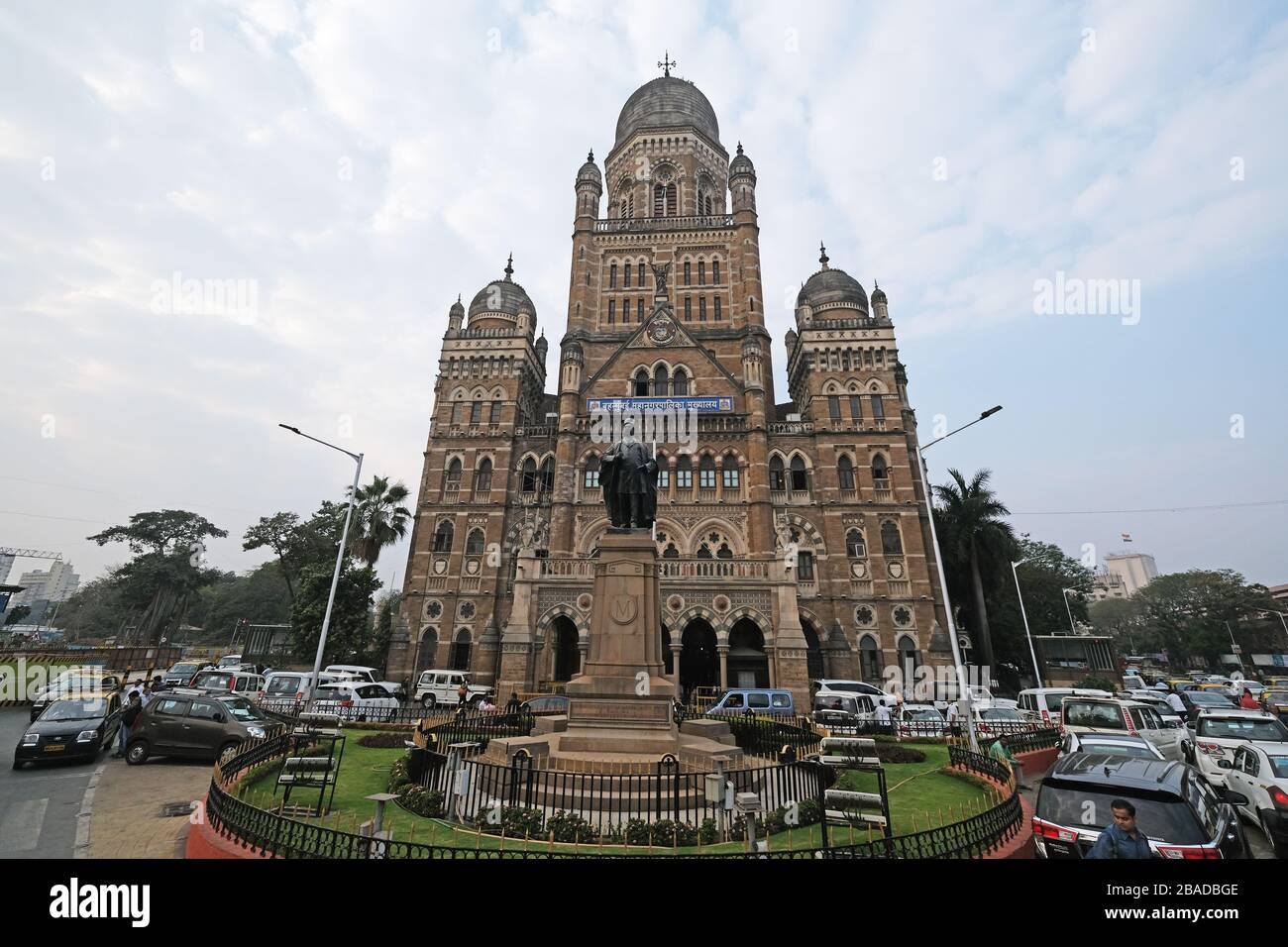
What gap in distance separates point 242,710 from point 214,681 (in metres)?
9.27

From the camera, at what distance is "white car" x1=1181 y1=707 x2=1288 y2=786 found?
11.6 meters

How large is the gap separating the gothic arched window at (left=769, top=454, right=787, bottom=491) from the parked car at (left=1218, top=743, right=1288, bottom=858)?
898 inches

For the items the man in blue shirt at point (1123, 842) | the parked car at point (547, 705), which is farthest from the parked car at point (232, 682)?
the man in blue shirt at point (1123, 842)

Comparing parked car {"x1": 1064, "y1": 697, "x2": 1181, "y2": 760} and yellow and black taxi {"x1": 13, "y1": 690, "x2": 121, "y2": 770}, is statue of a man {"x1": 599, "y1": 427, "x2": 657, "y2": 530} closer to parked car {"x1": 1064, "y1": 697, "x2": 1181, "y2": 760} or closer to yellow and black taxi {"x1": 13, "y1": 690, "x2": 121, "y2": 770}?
parked car {"x1": 1064, "y1": 697, "x2": 1181, "y2": 760}

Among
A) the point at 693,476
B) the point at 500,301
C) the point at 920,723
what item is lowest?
the point at 920,723

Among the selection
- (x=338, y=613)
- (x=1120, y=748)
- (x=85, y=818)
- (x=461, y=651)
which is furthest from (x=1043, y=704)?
(x=338, y=613)

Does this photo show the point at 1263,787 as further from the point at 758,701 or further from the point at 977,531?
the point at 977,531

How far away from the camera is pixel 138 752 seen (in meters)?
12.9

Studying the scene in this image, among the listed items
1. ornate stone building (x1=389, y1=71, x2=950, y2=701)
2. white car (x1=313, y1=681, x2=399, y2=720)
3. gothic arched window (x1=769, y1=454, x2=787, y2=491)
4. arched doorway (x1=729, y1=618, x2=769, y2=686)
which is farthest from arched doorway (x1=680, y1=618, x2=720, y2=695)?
white car (x1=313, y1=681, x2=399, y2=720)

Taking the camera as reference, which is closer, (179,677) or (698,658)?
(179,677)

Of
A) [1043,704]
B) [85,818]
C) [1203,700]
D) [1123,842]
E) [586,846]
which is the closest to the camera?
[1123,842]

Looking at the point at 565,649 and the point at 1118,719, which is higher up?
the point at 565,649
